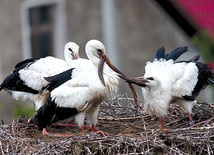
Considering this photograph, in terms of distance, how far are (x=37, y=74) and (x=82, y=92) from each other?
1.24 meters

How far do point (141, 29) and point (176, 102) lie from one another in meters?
9.77

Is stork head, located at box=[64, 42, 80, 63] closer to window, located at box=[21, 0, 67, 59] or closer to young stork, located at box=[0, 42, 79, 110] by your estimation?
young stork, located at box=[0, 42, 79, 110]

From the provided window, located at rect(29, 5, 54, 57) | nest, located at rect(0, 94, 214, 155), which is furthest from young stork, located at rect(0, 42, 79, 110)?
window, located at rect(29, 5, 54, 57)

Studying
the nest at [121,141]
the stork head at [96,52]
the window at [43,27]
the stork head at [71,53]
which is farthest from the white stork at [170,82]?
the window at [43,27]

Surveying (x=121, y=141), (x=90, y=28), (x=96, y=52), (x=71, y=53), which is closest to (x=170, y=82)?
(x=96, y=52)

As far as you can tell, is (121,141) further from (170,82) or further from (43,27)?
(43,27)

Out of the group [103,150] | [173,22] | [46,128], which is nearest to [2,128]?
[46,128]

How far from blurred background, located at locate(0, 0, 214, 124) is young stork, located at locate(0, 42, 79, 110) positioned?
27.5 feet

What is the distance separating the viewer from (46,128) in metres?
10.9

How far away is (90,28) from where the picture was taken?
66.2 ft

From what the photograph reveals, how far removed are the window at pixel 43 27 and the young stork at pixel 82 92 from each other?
9979mm

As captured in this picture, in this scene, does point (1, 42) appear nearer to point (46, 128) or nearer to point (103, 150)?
point (46, 128)

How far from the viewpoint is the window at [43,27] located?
20.3m

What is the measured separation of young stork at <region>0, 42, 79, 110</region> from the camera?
36.1 feet
